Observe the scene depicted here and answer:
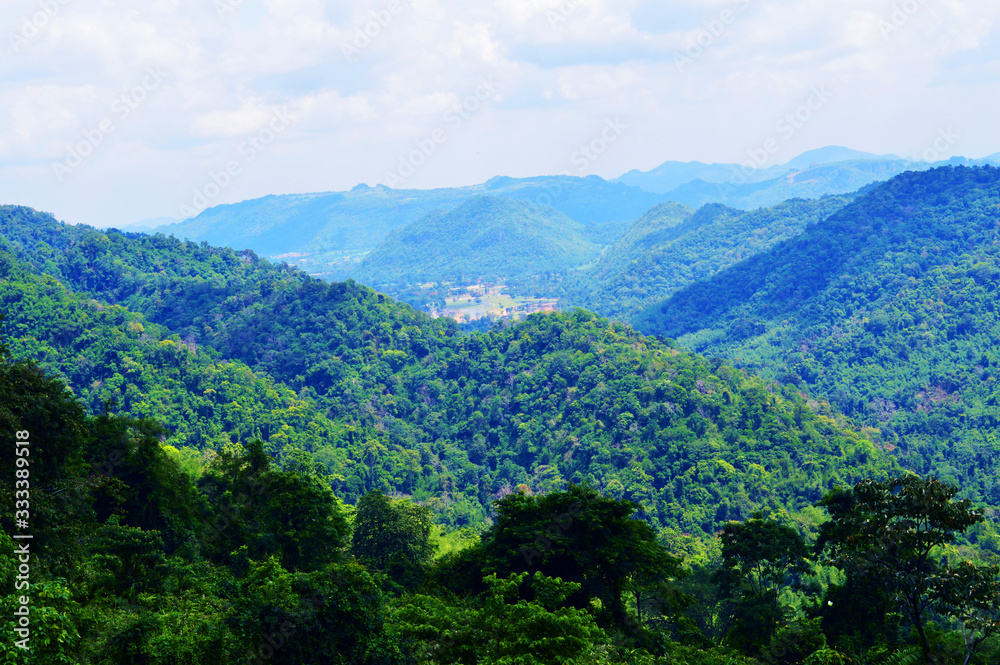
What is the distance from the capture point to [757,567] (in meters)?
23.9

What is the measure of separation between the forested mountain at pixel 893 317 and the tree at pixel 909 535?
54.5 meters

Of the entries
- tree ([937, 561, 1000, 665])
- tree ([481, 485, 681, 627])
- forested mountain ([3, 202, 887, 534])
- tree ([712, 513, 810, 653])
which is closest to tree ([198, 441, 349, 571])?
tree ([481, 485, 681, 627])

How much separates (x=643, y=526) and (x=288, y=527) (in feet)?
40.4

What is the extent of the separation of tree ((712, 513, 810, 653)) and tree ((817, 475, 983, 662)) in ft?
23.2

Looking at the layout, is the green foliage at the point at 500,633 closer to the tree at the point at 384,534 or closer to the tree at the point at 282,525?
the tree at the point at 282,525

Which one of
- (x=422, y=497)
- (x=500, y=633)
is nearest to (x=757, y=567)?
(x=500, y=633)

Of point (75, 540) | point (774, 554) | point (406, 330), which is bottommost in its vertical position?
point (774, 554)

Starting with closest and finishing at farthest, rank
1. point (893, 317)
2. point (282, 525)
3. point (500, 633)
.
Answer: point (500, 633) < point (282, 525) < point (893, 317)

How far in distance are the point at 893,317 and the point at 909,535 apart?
10189cm

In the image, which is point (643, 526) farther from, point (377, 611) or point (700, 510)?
point (700, 510)

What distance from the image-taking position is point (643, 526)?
22703 millimetres

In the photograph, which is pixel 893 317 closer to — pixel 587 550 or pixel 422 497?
pixel 422 497

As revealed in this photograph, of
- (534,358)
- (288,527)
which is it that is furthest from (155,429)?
(534,358)

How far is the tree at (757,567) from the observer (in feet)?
71.9
